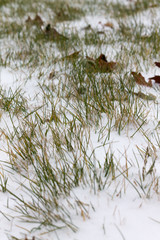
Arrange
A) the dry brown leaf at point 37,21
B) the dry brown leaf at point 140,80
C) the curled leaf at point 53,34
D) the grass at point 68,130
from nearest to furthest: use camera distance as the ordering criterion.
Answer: the grass at point 68,130 < the dry brown leaf at point 140,80 < the curled leaf at point 53,34 < the dry brown leaf at point 37,21

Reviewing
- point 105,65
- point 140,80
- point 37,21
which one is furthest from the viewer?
point 37,21

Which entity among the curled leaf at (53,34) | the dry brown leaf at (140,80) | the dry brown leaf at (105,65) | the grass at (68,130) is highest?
the curled leaf at (53,34)

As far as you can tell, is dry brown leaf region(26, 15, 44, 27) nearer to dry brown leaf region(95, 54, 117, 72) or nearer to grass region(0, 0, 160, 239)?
grass region(0, 0, 160, 239)

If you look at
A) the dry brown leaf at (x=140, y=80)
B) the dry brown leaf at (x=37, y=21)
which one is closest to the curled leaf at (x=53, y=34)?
the dry brown leaf at (x=37, y=21)

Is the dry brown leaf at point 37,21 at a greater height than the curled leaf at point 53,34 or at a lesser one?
greater

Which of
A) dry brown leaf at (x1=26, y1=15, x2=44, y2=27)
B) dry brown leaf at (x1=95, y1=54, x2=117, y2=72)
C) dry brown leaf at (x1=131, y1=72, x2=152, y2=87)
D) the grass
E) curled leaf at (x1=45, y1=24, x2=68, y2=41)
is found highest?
dry brown leaf at (x1=26, y1=15, x2=44, y2=27)

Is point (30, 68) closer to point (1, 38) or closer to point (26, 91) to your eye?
point (26, 91)

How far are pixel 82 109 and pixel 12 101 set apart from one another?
0.57 m

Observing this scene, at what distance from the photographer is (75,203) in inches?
47.5

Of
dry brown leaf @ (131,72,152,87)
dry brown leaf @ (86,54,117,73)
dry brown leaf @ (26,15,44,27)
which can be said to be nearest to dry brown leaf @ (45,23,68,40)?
dry brown leaf @ (26,15,44,27)

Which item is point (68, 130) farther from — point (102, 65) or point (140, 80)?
point (102, 65)

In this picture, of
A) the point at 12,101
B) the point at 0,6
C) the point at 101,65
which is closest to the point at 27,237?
the point at 12,101

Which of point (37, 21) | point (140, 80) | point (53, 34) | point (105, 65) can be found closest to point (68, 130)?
point (140, 80)

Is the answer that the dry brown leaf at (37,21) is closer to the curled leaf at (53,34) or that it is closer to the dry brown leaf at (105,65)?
the curled leaf at (53,34)
